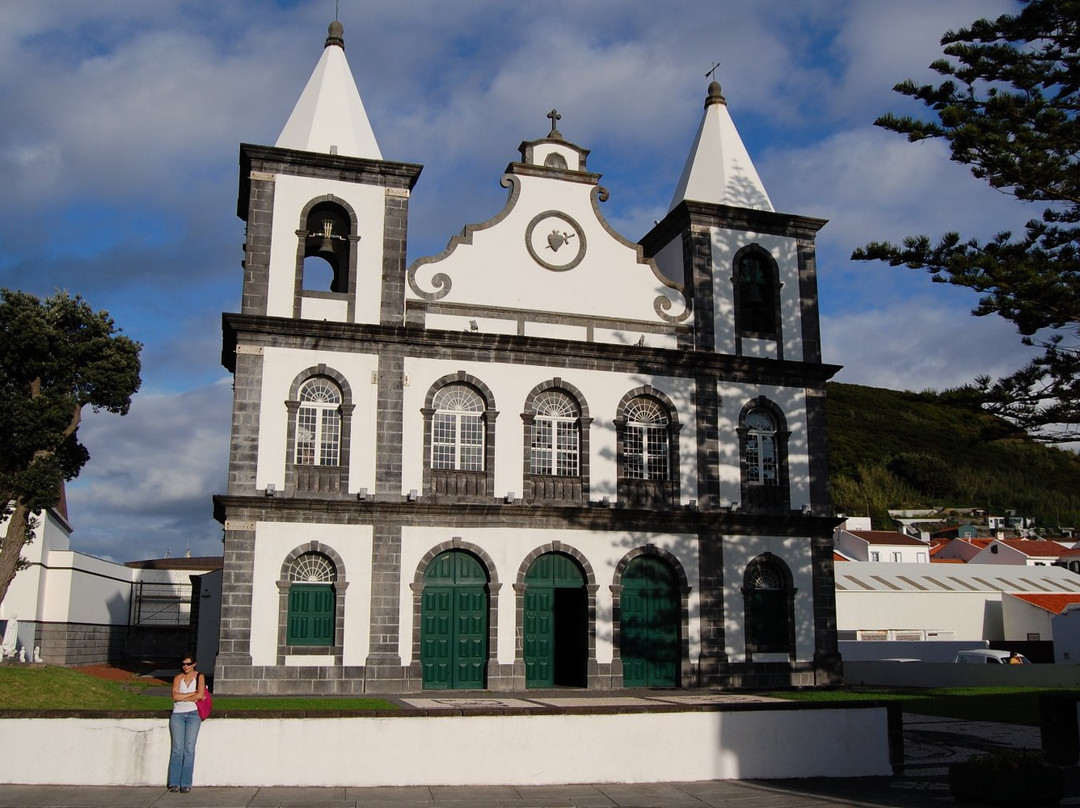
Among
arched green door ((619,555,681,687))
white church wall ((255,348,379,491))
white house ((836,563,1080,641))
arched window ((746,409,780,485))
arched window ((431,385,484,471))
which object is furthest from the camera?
white house ((836,563,1080,641))

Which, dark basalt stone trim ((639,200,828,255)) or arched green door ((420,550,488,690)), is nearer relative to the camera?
arched green door ((420,550,488,690))

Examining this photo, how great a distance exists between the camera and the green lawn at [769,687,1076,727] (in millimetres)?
19781

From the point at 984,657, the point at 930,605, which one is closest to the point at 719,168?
the point at 984,657

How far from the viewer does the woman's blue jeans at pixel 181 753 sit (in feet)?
36.8

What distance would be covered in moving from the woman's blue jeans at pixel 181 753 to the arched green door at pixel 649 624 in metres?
13.3

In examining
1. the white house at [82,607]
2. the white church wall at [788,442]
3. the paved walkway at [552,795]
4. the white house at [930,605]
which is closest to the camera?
the paved walkway at [552,795]

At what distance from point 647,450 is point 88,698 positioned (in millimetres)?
12884

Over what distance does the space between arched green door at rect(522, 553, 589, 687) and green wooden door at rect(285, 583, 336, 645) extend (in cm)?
420

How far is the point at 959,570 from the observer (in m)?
49.0

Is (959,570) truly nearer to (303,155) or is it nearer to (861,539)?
(861,539)

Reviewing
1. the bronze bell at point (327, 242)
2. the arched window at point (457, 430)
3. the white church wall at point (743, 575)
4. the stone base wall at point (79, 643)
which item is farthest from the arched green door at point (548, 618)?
the stone base wall at point (79, 643)

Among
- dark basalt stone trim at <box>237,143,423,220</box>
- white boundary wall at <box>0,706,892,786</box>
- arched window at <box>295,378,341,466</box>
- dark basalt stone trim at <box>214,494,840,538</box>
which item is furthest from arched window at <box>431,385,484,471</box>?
white boundary wall at <box>0,706,892,786</box>

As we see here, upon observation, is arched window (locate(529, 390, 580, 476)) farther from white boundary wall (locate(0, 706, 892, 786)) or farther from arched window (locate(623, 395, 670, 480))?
white boundary wall (locate(0, 706, 892, 786))

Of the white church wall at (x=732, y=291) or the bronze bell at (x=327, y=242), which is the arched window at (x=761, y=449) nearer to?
the white church wall at (x=732, y=291)
